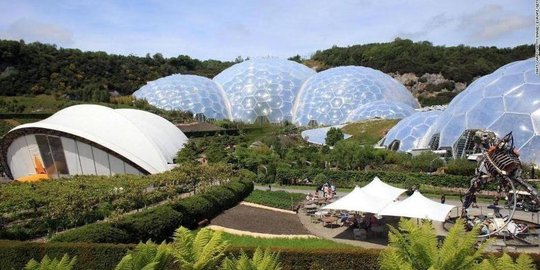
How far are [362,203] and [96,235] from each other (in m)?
10.7

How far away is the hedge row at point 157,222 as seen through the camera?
1558 cm

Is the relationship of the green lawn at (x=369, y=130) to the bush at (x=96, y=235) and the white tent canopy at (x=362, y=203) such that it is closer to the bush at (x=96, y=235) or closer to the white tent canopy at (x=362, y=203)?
the white tent canopy at (x=362, y=203)

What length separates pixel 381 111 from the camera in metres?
61.8

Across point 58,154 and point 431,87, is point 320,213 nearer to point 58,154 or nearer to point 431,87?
point 58,154

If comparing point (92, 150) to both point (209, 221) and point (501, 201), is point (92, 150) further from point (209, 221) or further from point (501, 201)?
point (501, 201)

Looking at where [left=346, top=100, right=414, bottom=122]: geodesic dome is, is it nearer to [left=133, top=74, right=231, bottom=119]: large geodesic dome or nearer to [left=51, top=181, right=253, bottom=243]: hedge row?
[left=133, top=74, right=231, bottom=119]: large geodesic dome

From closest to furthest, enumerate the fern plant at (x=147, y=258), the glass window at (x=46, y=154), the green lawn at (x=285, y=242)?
1. the fern plant at (x=147, y=258)
2. the green lawn at (x=285, y=242)
3. the glass window at (x=46, y=154)

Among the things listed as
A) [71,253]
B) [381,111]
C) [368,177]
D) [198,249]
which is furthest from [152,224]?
[381,111]

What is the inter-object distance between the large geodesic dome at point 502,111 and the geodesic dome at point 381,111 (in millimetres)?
24242

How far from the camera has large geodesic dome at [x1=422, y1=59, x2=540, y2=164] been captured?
1243 inches

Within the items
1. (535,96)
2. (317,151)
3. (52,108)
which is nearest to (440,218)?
(535,96)

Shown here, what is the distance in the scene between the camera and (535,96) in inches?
1275

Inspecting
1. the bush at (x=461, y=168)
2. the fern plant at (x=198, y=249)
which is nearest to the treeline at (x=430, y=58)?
the bush at (x=461, y=168)

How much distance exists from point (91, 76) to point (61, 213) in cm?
8338
